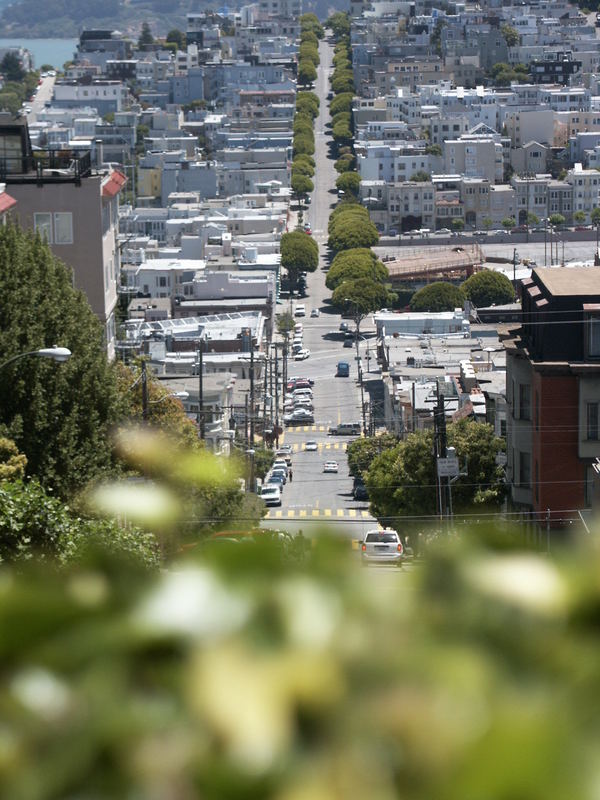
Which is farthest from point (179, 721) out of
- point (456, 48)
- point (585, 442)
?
point (456, 48)

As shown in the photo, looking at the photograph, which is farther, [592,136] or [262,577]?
[592,136]

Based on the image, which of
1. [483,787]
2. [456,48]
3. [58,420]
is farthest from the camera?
[456,48]

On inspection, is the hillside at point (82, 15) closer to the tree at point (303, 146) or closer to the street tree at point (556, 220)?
the tree at point (303, 146)

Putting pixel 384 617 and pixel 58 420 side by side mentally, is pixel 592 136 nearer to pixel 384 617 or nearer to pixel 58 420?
pixel 58 420

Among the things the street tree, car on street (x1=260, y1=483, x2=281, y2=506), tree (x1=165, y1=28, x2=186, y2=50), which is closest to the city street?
car on street (x1=260, y1=483, x2=281, y2=506)

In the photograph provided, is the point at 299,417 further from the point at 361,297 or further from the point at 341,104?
the point at 341,104

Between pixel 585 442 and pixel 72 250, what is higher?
pixel 72 250
